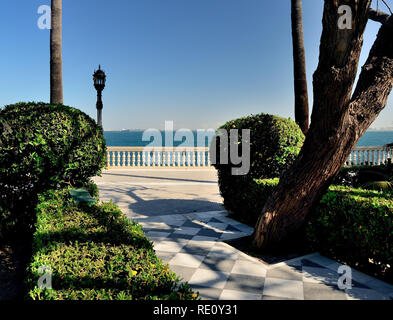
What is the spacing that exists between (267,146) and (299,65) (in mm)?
3595

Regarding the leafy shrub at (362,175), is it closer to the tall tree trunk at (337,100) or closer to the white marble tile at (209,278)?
the tall tree trunk at (337,100)

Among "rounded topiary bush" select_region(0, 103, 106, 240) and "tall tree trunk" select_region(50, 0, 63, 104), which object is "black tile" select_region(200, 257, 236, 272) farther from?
"tall tree trunk" select_region(50, 0, 63, 104)

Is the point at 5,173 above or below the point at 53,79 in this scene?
below

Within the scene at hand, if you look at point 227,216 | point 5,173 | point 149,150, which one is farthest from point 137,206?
point 149,150

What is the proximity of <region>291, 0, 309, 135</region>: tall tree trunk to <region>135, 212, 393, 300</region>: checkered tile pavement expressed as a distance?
→ 441cm

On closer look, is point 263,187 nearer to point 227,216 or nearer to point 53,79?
point 227,216

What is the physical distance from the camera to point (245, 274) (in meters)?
3.70

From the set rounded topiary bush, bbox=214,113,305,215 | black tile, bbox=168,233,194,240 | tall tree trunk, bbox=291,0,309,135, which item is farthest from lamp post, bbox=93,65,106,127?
tall tree trunk, bbox=291,0,309,135

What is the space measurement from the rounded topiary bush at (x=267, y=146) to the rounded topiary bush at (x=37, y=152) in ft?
9.92

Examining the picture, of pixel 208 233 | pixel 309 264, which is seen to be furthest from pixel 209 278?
pixel 208 233

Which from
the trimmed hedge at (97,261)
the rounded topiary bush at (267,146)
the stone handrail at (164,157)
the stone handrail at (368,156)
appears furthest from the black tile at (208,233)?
the stone handrail at (368,156)

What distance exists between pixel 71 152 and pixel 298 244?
3.94m

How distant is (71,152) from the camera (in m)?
4.76

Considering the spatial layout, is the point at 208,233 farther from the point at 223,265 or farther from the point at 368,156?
the point at 368,156
